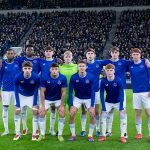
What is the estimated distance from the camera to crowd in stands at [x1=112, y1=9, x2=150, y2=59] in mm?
30609

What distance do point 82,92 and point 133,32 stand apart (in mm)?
23160

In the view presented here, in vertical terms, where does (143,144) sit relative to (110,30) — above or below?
below

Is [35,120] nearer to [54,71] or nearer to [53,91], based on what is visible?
[53,91]

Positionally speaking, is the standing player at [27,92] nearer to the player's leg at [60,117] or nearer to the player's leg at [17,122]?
the player's leg at [17,122]

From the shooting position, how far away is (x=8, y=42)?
3497cm

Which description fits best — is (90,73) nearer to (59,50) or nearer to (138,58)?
(138,58)

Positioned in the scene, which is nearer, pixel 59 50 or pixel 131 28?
pixel 59 50

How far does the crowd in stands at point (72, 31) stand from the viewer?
1265 inches

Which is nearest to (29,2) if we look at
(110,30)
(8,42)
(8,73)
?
(8,42)

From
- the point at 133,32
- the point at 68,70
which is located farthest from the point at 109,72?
the point at 133,32

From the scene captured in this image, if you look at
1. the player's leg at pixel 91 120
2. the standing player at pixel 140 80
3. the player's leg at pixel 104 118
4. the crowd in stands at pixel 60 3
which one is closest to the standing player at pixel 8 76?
the player's leg at pixel 91 120

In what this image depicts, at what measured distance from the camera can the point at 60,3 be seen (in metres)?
39.7

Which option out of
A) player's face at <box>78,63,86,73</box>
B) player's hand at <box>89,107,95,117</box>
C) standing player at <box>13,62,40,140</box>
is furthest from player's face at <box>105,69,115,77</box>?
standing player at <box>13,62,40,140</box>

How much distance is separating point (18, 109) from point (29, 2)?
31.2 m
